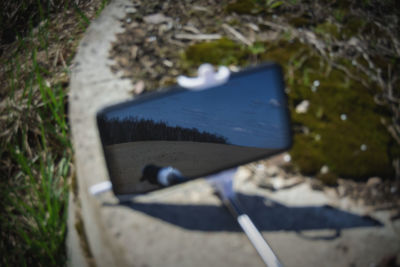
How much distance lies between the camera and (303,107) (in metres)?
1.42

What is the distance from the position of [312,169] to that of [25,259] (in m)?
1.21

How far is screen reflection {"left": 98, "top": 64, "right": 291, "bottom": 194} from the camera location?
87cm

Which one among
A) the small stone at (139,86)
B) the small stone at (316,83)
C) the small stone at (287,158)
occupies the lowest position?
the small stone at (287,158)

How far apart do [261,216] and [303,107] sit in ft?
1.82

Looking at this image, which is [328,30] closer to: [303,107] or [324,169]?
[303,107]

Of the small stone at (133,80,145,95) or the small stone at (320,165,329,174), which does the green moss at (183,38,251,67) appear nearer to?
the small stone at (133,80,145,95)

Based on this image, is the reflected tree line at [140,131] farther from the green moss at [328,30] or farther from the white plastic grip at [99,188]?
the green moss at [328,30]

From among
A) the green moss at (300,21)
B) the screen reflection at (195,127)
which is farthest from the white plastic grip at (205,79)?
the green moss at (300,21)

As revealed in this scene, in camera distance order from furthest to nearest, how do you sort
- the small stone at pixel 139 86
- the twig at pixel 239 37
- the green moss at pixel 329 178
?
1. the small stone at pixel 139 86
2. the twig at pixel 239 37
3. the green moss at pixel 329 178

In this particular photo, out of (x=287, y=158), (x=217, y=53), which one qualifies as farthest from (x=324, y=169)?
(x=217, y=53)

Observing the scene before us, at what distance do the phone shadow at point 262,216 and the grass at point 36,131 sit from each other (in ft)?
1.13

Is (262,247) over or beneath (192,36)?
beneath

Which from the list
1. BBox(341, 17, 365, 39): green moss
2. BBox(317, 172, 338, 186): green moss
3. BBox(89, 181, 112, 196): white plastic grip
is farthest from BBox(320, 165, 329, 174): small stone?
BBox(89, 181, 112, 196): white plastic grip

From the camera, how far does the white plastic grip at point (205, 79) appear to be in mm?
833
